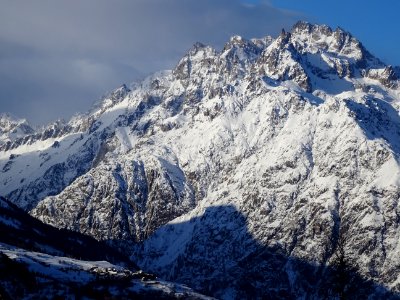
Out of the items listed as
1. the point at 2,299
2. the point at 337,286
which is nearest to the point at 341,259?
the point at 337,286

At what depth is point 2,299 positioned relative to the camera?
8262cm

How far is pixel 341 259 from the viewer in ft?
293

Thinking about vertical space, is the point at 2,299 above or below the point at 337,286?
below

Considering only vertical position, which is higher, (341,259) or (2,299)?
(341,259)

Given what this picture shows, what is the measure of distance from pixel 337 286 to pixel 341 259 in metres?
4.04

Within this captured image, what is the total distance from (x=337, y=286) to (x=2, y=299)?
37.3 metres

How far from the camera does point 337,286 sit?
300 ft

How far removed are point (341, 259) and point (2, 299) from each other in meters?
37.1

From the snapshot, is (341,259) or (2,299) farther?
(341,259)

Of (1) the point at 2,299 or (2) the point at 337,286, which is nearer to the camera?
(1) the point at 2,299

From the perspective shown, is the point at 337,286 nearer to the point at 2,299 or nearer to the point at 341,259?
the point at 341,259
